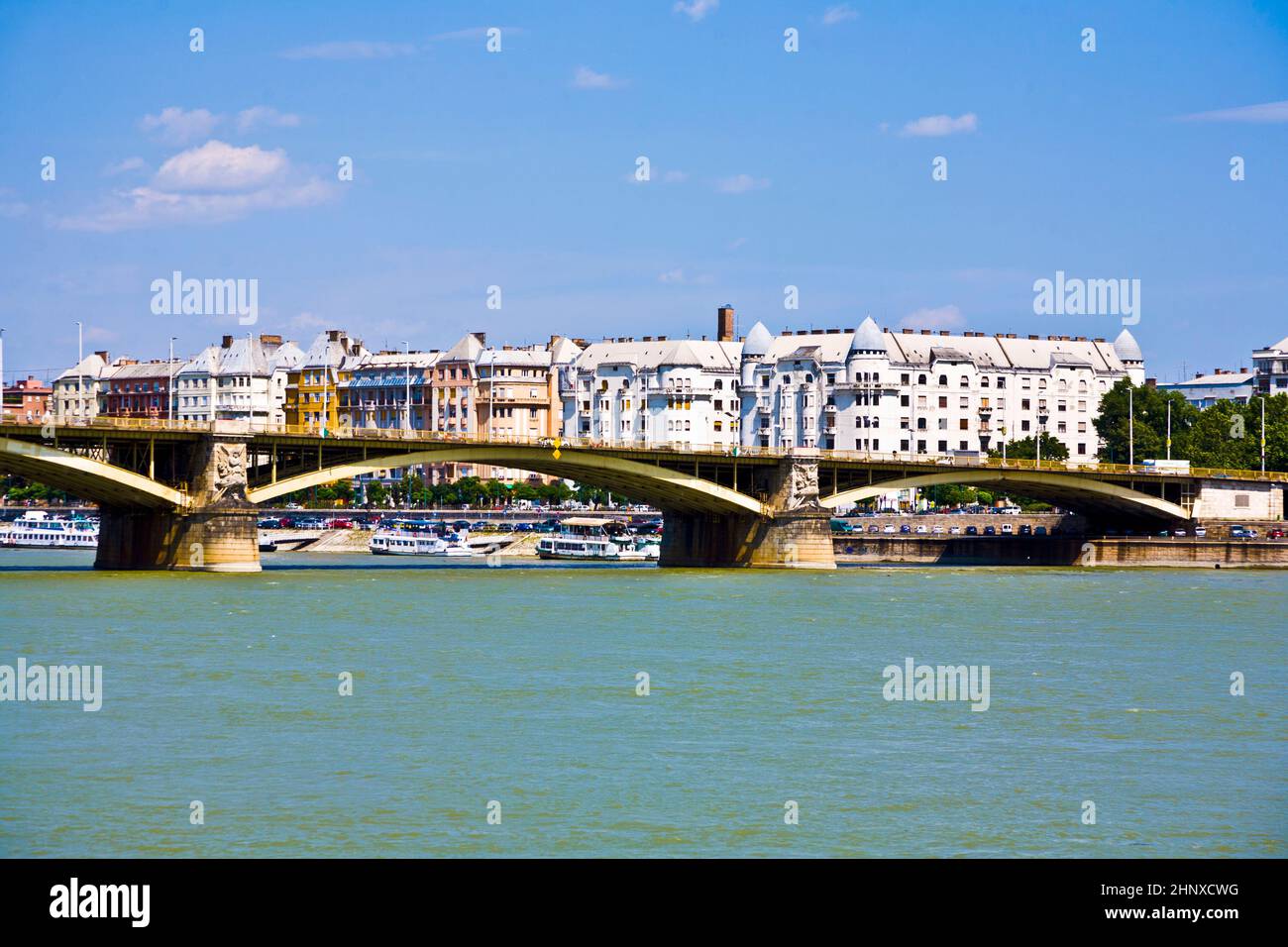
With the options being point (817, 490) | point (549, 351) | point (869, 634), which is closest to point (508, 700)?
point (869, 634)

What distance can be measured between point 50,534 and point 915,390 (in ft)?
228

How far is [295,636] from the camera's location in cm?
5512

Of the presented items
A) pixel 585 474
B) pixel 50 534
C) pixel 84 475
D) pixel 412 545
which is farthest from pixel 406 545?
pixel 84 475

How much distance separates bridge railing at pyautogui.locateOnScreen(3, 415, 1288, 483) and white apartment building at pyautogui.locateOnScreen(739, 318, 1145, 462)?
49595mm

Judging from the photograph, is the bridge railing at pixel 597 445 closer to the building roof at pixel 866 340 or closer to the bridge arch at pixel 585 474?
the bridge arch at pixel 585 474

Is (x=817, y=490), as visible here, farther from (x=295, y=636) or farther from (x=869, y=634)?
(x=295, y=636)

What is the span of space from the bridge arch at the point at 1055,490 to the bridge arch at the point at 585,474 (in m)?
6.05

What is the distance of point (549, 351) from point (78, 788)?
535 ft

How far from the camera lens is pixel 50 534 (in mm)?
145250

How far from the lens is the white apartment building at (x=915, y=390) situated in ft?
551

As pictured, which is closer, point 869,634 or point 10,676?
point 10,676

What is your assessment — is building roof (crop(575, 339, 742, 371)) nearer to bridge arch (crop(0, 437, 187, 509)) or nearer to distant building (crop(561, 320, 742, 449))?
distant building (crop(561, 320, 742, 449))

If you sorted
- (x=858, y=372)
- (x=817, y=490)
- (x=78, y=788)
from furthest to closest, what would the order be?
(x=858, y=372), (x=817, y=490), (x=78, y=788)

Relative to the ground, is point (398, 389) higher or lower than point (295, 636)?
higher
